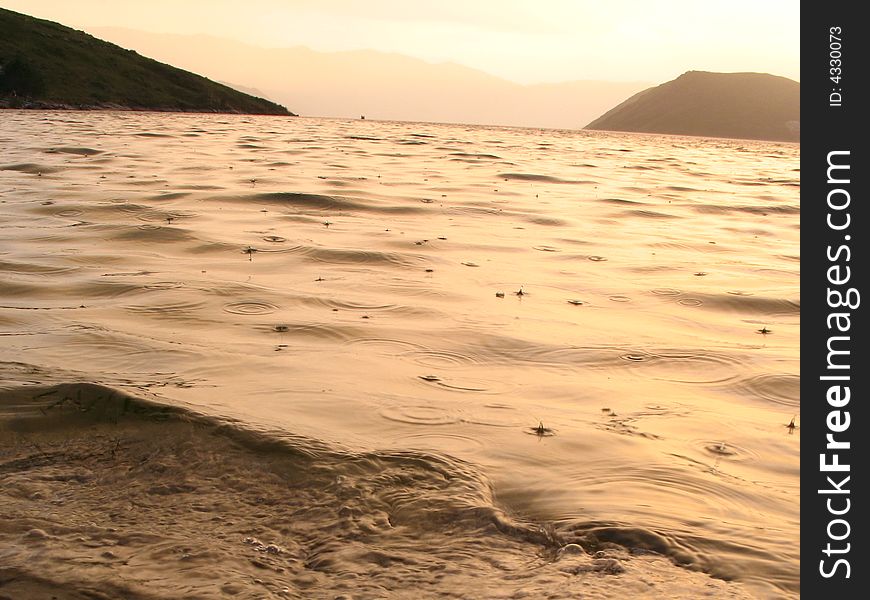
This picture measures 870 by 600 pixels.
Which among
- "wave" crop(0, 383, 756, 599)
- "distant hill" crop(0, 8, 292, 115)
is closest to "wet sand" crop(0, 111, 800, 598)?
"wave" crop(0, 383, 756, 599)

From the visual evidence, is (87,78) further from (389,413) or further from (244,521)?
(244,521)

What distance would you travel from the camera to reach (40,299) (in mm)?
6191

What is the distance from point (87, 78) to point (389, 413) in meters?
92.4

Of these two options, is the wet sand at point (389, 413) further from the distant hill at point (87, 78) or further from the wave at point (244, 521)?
the distant hill at point (87, 78)

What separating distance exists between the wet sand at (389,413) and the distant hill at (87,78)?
67505 millimetres

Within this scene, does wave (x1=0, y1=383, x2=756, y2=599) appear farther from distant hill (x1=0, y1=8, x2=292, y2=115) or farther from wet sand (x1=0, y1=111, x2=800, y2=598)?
distant hill (x1=0, y1=8, x2=292, y2=115)

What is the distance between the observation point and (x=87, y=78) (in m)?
86.1

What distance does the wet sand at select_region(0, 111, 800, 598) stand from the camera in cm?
275

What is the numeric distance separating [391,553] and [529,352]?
109 inches

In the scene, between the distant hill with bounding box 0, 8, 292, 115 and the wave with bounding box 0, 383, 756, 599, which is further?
the distant hill with bounding box 0, 8, 292, 115

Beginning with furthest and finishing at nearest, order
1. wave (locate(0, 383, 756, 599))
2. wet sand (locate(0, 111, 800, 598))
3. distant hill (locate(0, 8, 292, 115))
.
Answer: distant hill (locate(0, 8, 292, 115)) < wet sand (locate(0, 111, 800, 598)) < wave (locate(0, 383, 756, 599))

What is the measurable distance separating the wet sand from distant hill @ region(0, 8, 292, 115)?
67.5 m

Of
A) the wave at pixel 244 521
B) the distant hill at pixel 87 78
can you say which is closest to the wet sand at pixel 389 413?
the wave at pixel 244 521

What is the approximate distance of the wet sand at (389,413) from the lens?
2752 millimetres
